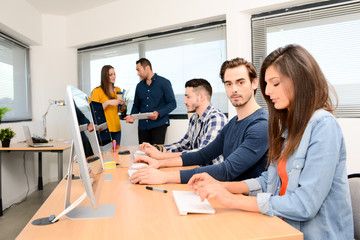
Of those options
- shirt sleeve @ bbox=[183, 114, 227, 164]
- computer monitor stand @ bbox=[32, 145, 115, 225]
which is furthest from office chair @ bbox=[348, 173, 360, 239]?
shirt sleeve @ bbox=[183, 114, 227, 164]

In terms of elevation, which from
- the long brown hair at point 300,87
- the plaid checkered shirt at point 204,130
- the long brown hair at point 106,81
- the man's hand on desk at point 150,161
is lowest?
the man's hand on desk at point 150,161

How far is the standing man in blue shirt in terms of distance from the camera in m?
3.80

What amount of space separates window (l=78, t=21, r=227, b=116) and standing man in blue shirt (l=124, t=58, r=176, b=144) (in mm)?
511

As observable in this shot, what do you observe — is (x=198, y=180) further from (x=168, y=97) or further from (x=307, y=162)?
(x=168, y=97)

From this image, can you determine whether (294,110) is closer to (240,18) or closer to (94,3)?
(240,18)

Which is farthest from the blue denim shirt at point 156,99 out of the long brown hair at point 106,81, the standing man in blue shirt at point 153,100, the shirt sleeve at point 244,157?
the shirt sleeve at point 244,157

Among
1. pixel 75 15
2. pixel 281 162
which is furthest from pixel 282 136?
pixel 75 15

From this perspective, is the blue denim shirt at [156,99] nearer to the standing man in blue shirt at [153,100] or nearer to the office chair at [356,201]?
the standing man in blue shirt at [153,100]

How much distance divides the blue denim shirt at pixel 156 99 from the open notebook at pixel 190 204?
2620 mm

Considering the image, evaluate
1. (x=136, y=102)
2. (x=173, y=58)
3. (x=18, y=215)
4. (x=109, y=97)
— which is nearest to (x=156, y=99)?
(x=136, y=102)

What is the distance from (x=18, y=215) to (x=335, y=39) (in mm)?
3923

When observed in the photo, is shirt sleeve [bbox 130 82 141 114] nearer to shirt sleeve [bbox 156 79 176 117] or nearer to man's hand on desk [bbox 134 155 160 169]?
shirt sleeve [bbox 156 79 176 117]

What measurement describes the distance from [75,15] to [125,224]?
489 cm

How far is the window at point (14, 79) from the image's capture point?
13.5 feet
